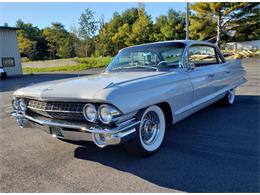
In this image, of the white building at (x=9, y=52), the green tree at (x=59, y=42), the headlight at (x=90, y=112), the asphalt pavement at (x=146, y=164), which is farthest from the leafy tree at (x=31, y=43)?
the headlight at (x=90, y=112)

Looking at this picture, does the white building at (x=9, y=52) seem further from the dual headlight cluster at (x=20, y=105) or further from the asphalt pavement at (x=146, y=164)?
the dual headlight cluster at (x=20, y=105)

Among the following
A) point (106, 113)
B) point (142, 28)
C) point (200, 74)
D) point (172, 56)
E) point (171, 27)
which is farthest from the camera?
point (142, 28)

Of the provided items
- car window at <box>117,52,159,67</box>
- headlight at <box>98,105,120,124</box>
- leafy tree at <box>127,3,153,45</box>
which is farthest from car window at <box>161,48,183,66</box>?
leafy tree at <box>127,3,153,45</box>

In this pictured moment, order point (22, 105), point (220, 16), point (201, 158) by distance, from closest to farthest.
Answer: point (201, 158), point (22, 105), point (220, 16)

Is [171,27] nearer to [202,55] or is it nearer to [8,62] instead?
[8,62]

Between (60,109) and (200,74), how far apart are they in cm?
257

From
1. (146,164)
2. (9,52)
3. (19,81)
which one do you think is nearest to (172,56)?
(146,164)

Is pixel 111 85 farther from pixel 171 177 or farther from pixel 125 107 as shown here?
pixel 171 177

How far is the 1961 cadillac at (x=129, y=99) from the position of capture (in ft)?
9.89

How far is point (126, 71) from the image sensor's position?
456 centimetres

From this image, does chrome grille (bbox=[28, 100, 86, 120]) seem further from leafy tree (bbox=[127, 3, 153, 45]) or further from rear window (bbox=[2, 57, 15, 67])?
leafy tree (bbox=[127, 3, 153, 45])

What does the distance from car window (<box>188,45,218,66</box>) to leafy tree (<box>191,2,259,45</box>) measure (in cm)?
2882

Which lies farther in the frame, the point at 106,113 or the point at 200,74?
the point at 200,74

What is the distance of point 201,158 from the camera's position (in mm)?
3424
